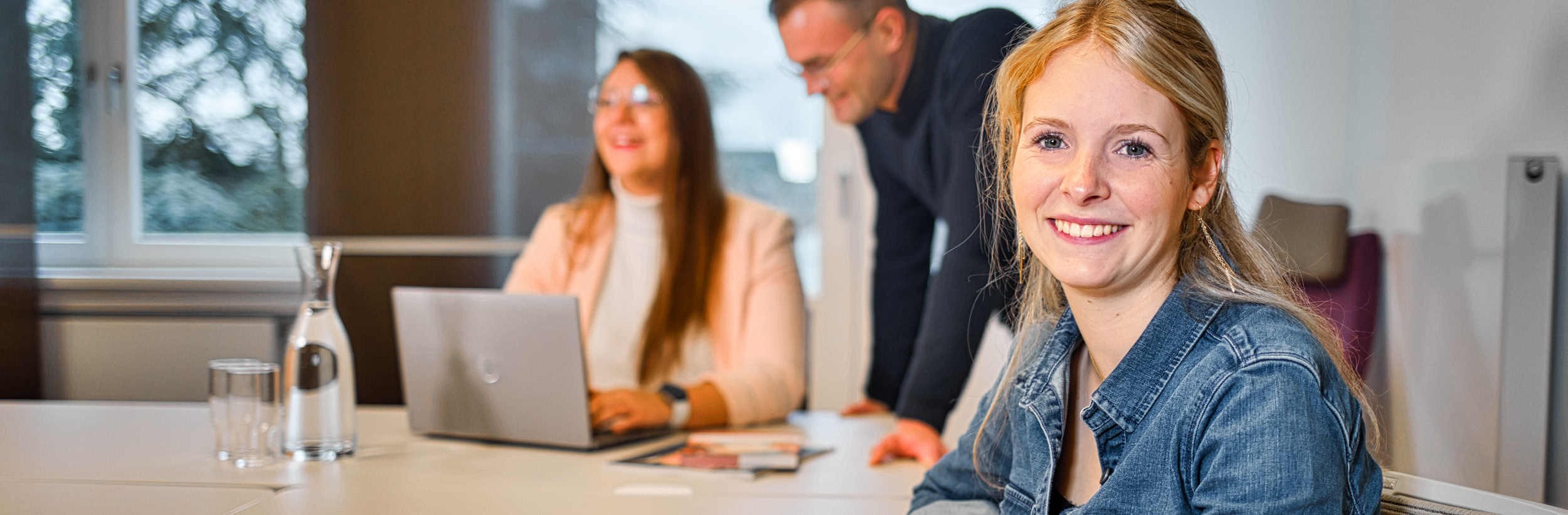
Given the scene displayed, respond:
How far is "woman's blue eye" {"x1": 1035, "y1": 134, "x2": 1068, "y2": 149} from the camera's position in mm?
810

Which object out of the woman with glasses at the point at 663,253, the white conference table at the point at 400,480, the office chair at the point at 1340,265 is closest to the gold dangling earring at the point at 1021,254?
the white conference table at the point at 400,480

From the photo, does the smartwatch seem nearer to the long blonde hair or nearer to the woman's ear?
the long blonde hair

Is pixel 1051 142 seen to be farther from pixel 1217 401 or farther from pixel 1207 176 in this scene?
pixel 1217 401

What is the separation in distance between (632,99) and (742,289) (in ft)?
1.39

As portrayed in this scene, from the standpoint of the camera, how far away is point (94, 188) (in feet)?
9.85

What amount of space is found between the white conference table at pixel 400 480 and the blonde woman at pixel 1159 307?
358 mm

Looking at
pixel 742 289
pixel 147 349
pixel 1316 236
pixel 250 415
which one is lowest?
pixel 147 349

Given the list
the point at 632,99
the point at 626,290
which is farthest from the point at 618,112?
the point at 626,290

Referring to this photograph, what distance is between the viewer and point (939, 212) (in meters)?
1.75

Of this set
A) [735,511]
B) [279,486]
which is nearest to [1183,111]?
[735,511]

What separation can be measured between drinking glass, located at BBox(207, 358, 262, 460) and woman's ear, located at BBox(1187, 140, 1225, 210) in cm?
114

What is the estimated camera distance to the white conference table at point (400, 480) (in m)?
1.12

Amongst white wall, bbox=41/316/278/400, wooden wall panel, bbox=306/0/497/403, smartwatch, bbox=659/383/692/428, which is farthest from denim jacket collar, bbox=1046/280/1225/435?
white wall, bbox=41/316/278/400

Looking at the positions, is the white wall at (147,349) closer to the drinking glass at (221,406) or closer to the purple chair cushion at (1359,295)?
the drinking glass at (221,406)
